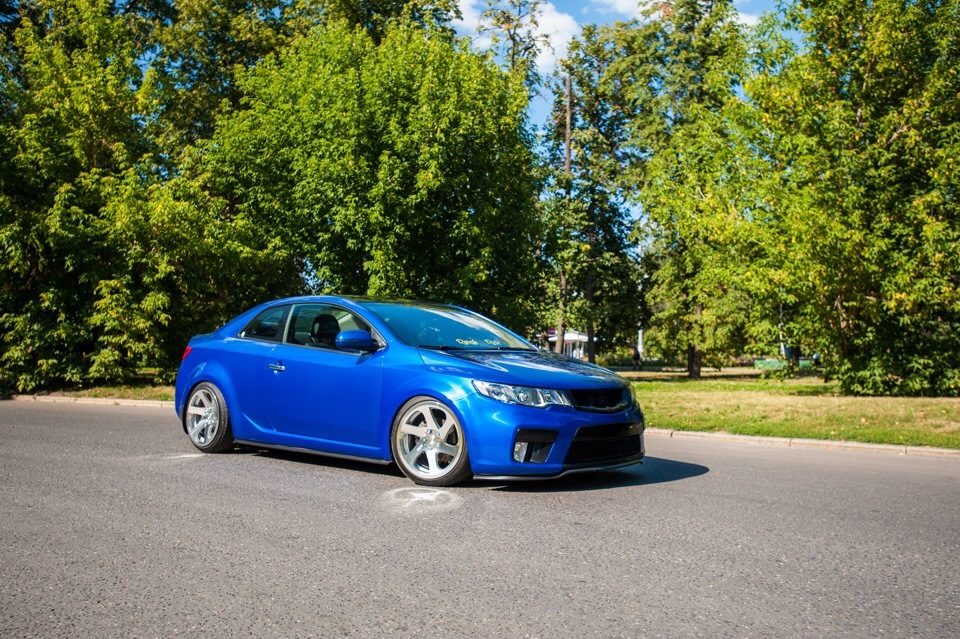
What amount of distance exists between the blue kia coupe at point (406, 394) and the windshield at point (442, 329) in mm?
20

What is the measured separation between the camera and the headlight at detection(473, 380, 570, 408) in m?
6.64

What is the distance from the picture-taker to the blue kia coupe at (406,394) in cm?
665

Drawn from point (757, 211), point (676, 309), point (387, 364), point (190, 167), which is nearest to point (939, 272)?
point (757, 211)

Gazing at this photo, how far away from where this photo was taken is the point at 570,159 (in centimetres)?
4372

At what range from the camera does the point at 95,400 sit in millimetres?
→ 17125

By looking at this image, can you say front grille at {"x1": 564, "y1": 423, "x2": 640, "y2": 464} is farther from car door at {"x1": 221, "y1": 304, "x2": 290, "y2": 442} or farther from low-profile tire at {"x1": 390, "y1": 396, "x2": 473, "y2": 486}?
car door at {"x1": 221, "y1": 304, "x2": 290, "y2": 442}

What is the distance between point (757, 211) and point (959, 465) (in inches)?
420

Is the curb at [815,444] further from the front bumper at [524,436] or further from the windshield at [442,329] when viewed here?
the front bumper at [524,436]

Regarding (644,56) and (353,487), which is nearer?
(353,487)

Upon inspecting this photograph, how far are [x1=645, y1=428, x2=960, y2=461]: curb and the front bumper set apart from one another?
601 cm

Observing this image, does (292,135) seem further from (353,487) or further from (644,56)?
(644,56)

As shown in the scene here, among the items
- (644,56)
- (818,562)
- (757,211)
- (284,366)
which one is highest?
(644,56)

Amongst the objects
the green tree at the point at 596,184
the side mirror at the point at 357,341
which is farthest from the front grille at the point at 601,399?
the green tree at the point at 596,184

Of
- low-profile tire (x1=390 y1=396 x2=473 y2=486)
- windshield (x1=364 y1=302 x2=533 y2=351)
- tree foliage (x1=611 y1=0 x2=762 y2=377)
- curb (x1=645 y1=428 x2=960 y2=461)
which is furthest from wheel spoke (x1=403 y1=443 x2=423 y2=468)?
tree foliage (x1=611 y1=0 x2=762 y2=377)
